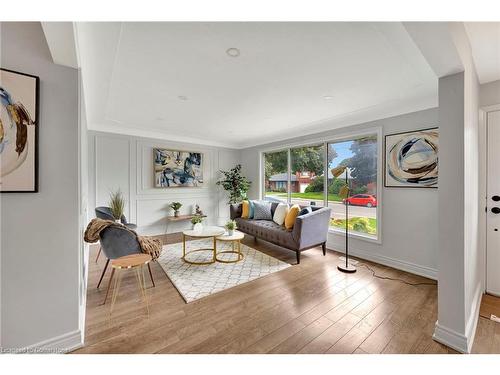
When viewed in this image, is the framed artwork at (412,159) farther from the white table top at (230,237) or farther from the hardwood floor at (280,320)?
the white table top at (230,237)

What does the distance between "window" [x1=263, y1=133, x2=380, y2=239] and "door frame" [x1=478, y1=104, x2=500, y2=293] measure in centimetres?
110

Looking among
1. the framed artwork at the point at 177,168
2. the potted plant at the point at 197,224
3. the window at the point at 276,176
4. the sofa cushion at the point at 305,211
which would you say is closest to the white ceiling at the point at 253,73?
the framed artwork at the point at 177,168

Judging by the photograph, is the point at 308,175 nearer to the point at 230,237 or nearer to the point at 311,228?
the point at 311,228

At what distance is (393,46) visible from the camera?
1631 mm

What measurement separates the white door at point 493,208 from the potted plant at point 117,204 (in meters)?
5.50

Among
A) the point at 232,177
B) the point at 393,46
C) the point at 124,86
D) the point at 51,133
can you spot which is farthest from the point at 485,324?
the point at 232,177

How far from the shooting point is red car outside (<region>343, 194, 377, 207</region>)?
335 centimetres

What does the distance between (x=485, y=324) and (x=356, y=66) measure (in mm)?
2627

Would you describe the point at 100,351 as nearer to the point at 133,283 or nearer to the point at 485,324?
the point at 133,283

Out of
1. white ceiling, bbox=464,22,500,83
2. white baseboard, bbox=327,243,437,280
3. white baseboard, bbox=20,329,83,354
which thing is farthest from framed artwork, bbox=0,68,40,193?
white baseboard, bbox=327,243,437,280

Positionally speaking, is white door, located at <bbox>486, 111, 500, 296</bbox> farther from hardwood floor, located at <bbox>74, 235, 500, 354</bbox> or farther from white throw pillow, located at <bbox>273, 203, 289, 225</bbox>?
white throw pillow, located at <bbox>273, 203, 289, 225</bbox>

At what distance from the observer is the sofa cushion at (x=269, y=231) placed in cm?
326

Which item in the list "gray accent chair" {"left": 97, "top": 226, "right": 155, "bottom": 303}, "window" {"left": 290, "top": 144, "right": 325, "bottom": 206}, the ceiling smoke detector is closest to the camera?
the ceiling smoke detector

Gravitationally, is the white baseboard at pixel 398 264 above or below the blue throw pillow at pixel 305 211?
below
